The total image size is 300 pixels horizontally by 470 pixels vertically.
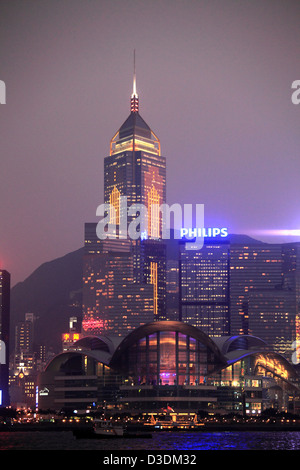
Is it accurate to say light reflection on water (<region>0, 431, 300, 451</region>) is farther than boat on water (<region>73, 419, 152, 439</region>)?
No

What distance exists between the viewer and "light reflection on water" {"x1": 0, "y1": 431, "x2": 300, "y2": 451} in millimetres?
155000

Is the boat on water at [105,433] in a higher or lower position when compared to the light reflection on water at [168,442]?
higher

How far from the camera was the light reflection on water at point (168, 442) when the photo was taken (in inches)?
6102

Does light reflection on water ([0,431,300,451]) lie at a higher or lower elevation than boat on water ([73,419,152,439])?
lower

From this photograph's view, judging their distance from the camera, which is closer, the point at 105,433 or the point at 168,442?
the point at 168,442

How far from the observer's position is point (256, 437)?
184000mm

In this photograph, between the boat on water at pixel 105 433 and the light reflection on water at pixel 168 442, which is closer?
the light reflection on water at pixel 168 442

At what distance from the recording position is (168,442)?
163 m

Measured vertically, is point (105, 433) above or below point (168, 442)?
above
